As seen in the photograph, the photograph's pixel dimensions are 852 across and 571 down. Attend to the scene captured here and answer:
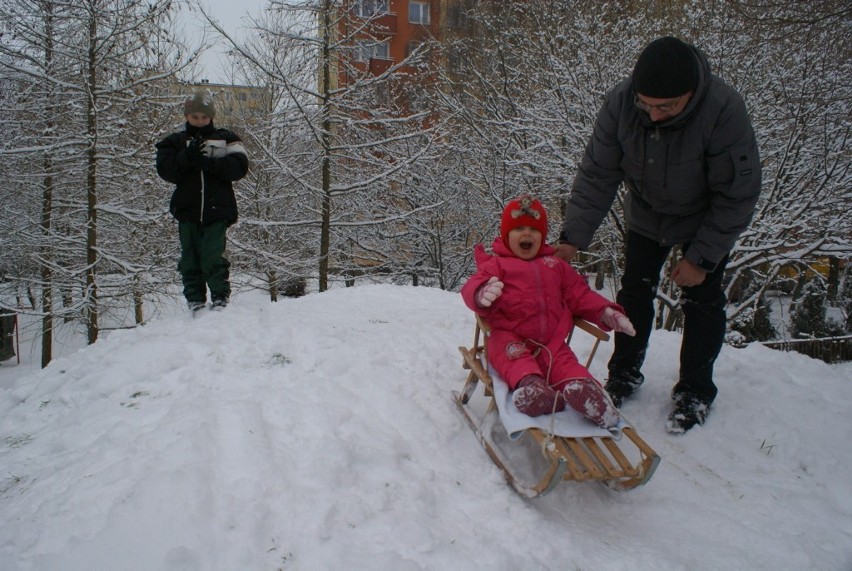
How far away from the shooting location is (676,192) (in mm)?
2914

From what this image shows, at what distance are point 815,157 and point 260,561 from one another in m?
9.89

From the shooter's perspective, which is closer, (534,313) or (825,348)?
(534,313)

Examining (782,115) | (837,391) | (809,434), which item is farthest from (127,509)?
(782,115)

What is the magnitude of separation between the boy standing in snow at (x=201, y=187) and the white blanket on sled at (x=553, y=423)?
3.04 meters

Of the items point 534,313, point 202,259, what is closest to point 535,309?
point 534,313

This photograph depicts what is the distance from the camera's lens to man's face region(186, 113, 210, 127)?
4.39m

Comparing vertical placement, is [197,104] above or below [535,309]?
above

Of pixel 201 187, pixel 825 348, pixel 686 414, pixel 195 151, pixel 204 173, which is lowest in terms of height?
pixel 825 348

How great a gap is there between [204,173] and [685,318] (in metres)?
3.87

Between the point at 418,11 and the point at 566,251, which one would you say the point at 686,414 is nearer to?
the point at 566,251

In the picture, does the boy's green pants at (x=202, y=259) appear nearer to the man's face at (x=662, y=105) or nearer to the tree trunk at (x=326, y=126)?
the man's face at (x=662, y=105)

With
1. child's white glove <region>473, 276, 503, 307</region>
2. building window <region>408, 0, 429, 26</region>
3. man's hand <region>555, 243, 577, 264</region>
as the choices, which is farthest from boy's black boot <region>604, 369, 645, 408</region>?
building window <region>408, 0, 429, 26</region>

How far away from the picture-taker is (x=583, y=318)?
319 centimetres

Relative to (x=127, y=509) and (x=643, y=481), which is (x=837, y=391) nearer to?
(x=643, y=481)
